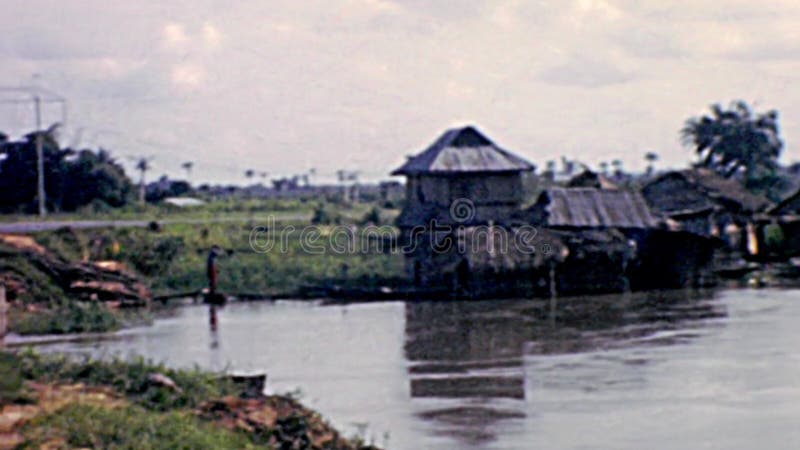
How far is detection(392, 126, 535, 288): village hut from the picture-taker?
40000 mm

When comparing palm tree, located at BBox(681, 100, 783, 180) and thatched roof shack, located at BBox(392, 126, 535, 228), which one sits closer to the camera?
thatched roof shack, located at BBox(392, 126, 535, 228)

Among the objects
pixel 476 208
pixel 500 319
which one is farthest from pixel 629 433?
pixel 476 208

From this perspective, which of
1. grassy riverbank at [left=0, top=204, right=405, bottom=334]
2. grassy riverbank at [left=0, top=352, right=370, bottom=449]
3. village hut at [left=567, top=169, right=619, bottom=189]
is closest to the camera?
grassy riverbank at [left=0, top=352, right=370, bottom=449]

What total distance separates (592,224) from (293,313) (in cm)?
915

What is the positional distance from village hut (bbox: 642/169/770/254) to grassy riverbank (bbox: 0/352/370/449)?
3092 cm

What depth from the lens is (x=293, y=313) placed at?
3453 centimetres

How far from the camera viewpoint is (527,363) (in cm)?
2472

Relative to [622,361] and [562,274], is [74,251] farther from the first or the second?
[622,361]

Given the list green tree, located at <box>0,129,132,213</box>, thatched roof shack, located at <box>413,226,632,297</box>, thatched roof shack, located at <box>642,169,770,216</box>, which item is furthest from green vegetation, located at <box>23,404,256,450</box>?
green tree, located at <box>0,129,132,213</box>

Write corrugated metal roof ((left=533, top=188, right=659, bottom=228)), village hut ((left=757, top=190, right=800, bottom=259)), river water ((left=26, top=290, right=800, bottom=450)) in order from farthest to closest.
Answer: village hut ((left=757, top=190, right=800, bottom=259))
corrugated metal roof ((left=533, top=188, right=659, bottom=228))
river water ((left=26, top=290, right=800, bottom=450))

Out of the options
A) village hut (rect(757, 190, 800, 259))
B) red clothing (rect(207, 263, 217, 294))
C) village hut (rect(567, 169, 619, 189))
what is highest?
village hut (rect(567, 169, 619, 189))

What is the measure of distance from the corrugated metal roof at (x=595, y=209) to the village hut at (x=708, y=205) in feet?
22.8

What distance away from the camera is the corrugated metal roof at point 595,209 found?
1524 inches
